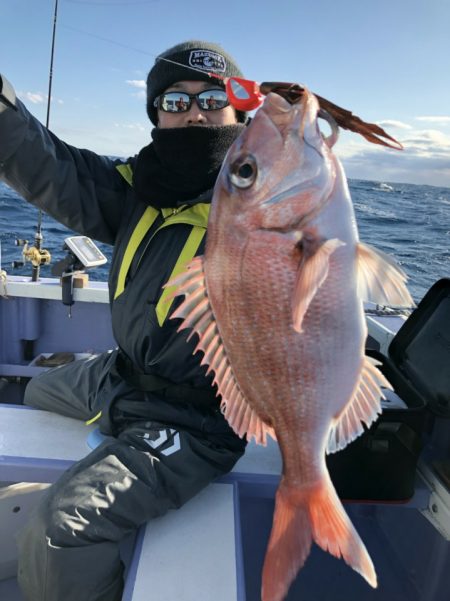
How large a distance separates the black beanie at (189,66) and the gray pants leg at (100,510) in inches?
67.9

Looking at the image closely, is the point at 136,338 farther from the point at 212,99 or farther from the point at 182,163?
the point at 212,99

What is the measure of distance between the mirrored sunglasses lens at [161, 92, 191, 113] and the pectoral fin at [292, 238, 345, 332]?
1389mm

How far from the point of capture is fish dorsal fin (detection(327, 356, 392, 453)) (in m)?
1.39

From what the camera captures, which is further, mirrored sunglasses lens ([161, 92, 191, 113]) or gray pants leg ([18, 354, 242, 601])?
mirrored sunglasses lens ([161, 92, 191, 113])

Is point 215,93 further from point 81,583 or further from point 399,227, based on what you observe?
point 399,227

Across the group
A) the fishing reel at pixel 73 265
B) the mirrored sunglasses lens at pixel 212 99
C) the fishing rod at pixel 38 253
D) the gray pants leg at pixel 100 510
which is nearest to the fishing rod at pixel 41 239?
the fishing rod at pixel 38 253

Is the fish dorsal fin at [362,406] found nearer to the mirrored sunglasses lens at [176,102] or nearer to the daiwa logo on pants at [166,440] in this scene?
the daiwa logo on pants at [166,440]

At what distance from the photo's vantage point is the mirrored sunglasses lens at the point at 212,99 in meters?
2.24

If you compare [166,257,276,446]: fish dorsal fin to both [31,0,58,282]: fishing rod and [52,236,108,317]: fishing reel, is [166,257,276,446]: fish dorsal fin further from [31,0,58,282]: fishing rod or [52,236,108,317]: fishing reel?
[31,0,58,282]: fishing rod

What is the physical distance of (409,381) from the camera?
2.37 metres

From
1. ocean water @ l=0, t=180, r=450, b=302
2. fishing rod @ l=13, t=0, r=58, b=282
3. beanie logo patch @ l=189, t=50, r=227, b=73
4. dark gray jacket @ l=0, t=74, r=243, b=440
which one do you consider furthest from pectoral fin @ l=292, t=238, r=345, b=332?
ocean water @ l=0, t=180, r=450, b=302

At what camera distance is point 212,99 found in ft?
7.36

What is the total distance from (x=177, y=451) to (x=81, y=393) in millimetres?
828

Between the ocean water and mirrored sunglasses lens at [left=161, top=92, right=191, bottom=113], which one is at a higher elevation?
mirrored sunglasses lens at [left=161, top=92, right=191, bottom=113]
